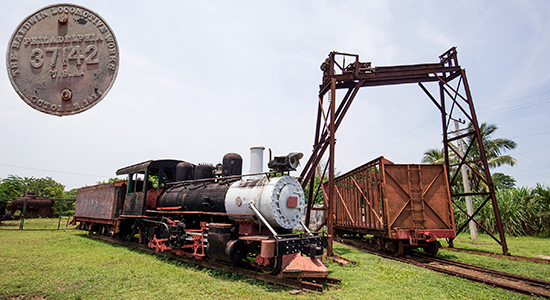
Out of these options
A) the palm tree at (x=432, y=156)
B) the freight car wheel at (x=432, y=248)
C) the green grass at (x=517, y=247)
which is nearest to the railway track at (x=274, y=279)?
the freight car wheel at (x=432, y=248)

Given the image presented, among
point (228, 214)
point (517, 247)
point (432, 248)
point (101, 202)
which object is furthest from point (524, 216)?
point (101, 202)

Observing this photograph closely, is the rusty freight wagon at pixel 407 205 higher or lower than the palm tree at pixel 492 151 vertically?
lower

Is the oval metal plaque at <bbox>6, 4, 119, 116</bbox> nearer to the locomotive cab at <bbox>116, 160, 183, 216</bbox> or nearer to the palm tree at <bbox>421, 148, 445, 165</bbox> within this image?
the locomotive cab at <bbox>116, 160, 183, 216</bbox>

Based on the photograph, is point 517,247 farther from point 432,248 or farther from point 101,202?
point 101,202

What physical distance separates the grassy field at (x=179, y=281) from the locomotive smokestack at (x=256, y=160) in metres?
2.58

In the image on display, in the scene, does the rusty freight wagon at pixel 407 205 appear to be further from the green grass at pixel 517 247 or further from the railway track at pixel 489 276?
the green grass at pixel 517 247

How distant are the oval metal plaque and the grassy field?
3.96 meters

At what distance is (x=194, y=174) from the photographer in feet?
31.7

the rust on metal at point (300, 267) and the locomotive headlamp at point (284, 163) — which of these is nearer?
the rust on metal at point (300, 267)

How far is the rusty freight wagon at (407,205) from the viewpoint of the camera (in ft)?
31.1

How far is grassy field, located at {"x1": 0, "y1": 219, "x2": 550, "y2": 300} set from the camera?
518 centimetres

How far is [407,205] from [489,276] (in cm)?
295

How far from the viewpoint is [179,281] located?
6.04 m

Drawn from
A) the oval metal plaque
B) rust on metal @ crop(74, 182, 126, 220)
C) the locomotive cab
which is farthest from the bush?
the oval metal plaque
